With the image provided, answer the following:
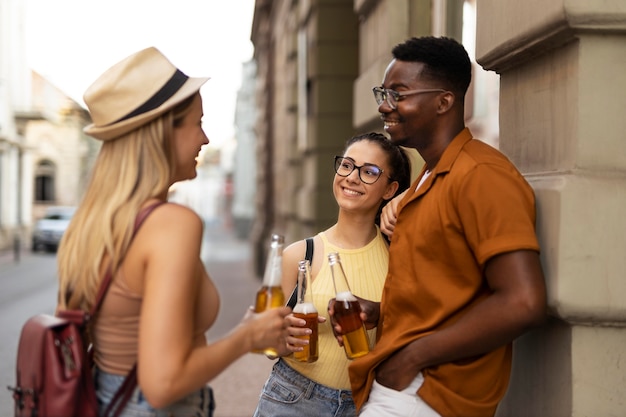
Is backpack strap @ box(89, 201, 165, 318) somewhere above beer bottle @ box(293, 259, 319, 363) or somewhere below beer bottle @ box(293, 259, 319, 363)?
above

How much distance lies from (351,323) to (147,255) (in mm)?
788

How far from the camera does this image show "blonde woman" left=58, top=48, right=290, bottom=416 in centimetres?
194

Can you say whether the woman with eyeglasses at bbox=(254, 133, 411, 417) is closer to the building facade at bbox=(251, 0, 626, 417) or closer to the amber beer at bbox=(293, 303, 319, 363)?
the amber beer at bbox=(293, 303, 319, 363)

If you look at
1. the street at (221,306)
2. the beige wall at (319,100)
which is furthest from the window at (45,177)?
the beige wall at (319,100)

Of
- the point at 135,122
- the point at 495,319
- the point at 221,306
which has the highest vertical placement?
the point at 135,122

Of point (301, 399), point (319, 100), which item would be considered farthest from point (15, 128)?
point (301, 399)

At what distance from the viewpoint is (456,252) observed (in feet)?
7.18

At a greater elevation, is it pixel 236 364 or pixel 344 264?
pixel 344 264

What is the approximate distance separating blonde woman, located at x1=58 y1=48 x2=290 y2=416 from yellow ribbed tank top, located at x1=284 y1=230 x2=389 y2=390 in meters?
0.62

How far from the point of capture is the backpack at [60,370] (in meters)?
1.99

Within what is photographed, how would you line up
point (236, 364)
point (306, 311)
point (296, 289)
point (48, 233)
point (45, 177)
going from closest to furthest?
point (306, 311) → point (296, 289) → point (236, 364) → point (48, 233) → point (45, 177)

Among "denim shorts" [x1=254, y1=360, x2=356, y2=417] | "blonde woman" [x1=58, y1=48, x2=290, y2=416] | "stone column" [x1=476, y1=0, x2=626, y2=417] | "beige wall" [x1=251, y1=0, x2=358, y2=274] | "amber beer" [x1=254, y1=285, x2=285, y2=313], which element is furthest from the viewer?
"beige wall" [x1=251, y1=0, x2=358, y2=274]

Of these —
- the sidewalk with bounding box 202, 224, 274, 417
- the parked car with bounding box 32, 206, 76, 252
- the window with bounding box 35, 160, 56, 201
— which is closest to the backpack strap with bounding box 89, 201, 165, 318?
the sidewalk with bounding box 202, 224, 274, 417

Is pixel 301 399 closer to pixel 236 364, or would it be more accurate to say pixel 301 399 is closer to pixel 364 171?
pixel 364 171
